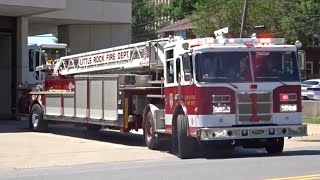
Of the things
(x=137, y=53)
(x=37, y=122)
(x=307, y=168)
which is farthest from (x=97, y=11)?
(x=307, y=168)

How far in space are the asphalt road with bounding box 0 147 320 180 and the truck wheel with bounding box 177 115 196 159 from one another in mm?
345

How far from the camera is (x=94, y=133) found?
949 inches

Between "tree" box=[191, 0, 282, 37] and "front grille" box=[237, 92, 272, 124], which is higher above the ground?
"tree" box=[191, 0, 282, 37]

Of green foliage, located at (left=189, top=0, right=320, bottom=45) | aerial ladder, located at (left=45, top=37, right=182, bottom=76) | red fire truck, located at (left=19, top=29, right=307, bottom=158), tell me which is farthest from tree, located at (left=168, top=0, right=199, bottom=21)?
red fire truck, located at (left=19, top=29, right=307, bottom=158)

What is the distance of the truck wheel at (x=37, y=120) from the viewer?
24297 millimetres

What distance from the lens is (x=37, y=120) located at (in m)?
24.5

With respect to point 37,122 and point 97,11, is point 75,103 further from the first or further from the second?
point 97,11

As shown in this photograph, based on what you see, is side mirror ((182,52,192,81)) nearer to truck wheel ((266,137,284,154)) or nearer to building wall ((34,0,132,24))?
truck wheel ((266,137,284,154))

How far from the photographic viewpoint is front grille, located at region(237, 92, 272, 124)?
14375 millimetres

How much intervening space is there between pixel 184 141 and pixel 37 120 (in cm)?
1121

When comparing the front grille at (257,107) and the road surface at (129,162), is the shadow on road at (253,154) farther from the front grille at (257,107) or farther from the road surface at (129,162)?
the front grille at (257,107)

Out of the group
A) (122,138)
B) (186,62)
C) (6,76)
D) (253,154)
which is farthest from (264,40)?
(6,76)

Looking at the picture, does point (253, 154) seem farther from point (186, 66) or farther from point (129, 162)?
point (129, 162)

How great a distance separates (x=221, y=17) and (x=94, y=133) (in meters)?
34.5
